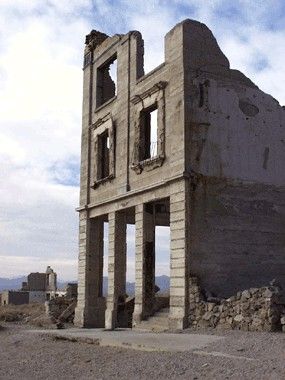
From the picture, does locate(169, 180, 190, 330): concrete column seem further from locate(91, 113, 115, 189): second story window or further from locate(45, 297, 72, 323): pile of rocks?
locate(45, 297, 72, 323): pile of rocks

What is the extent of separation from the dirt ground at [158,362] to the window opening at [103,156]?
9303 millimetres

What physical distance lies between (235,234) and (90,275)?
676cm

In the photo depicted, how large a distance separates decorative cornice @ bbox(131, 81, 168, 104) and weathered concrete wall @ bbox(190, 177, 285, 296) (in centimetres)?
324

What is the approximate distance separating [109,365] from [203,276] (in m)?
5.67

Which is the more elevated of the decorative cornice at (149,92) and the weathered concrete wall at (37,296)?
the decorative cornice at (149,92)

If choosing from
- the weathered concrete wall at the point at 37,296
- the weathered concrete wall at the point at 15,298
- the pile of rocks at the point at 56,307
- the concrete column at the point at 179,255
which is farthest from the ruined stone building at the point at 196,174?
the weathered concrete wall at the point at 37,296

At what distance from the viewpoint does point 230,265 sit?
14594 mm

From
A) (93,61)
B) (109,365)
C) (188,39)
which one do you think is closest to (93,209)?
(93,61)

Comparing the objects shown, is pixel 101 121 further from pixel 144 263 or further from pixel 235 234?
pixel 235 234

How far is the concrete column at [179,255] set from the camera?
13.7m

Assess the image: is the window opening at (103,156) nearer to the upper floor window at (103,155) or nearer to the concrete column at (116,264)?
the upper floor window at (103,155)

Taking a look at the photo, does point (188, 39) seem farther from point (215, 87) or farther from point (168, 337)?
point (168, 337)

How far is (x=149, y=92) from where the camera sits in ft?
54.4

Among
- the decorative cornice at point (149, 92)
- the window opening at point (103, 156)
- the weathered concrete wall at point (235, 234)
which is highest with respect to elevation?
the decorative cornice at point (149, 92)
